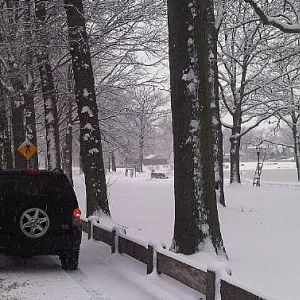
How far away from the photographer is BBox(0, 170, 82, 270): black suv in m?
8.70

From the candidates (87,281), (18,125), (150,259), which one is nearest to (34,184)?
(87,281)

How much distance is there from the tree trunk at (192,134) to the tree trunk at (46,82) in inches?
333

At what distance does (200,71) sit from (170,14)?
1.15m

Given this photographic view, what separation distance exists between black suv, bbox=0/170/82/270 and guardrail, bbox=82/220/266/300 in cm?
107

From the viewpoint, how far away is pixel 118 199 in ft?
79.8

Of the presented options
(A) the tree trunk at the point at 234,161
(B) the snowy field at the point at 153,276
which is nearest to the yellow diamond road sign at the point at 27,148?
(B) the snowy field at the point at 153,276

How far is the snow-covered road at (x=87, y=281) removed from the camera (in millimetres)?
7355

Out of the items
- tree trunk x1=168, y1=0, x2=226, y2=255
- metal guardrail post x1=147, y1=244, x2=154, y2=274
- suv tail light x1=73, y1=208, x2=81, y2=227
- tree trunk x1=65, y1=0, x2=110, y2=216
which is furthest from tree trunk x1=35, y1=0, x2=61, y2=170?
metal guardrail post x1=147, y1=244, x2=154, y2=274

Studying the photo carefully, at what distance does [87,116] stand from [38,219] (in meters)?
5.57

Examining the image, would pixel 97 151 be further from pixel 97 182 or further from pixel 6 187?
pixel 6 187

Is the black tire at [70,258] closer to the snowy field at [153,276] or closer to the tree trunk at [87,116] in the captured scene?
the snowy field at [153,276]

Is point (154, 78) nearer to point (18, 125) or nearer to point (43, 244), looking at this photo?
point (18, 125)

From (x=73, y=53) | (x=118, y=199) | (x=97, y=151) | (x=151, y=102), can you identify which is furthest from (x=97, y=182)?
(x=151, y=102)

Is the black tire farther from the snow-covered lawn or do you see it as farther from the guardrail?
the snow-covered lawn
